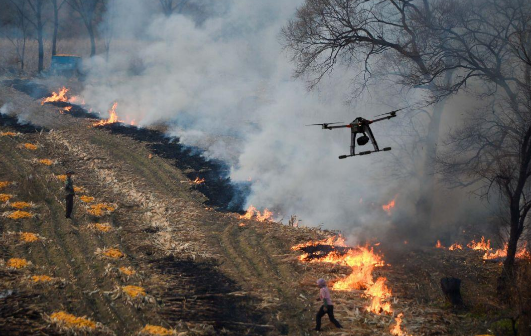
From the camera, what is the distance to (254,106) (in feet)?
113

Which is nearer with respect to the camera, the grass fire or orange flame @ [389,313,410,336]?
orange flame @ [389,313,410,336]

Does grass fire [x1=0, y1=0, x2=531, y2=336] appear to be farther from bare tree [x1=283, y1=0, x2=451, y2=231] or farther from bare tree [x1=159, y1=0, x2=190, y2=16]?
bare tree [x1=159, y1=0, x2=190, y2=16]

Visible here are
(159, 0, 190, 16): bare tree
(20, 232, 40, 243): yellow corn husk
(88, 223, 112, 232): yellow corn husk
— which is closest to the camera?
(20, 232, 40, 243): yellow corn husk

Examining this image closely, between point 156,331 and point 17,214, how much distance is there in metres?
8.25

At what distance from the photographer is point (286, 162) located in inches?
890

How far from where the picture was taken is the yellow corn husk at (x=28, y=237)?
14.6 meters

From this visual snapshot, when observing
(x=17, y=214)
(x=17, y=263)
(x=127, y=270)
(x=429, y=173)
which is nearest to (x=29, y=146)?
(x=17, y=214)

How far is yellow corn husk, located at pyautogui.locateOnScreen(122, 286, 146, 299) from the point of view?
1216 centimetres

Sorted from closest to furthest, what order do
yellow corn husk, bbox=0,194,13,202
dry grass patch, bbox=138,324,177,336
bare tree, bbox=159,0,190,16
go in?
dry grass patch, bbox=138,324,177,336
yellow corn husk, bbox=0,194,13,202
bare tree, bbox=159,0,190,16

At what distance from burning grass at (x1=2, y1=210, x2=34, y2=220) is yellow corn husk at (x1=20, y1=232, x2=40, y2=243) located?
1.37 metres

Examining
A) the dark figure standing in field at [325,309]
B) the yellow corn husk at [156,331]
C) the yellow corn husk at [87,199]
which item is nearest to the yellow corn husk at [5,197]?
the yellow corn husk at [87,199]

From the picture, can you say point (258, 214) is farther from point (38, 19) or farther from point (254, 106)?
point (38, 19)

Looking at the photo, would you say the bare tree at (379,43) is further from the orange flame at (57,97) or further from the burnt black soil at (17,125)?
the orange flame at (57,97)

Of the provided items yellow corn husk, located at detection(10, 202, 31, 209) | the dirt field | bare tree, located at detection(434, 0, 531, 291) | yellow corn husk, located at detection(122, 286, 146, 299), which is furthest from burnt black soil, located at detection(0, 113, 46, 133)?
bare tree, located at detection(434, 0, 531, 291)
